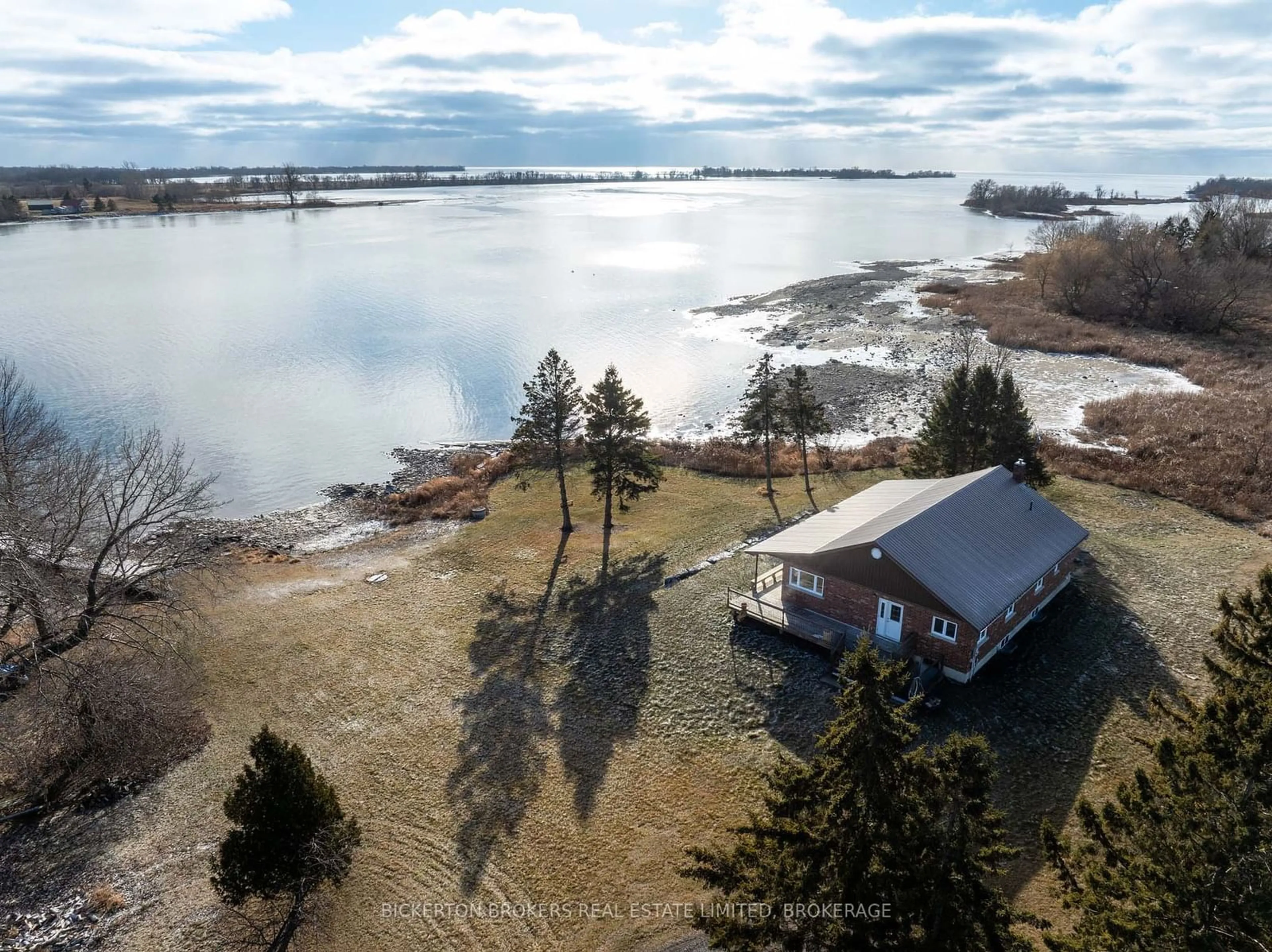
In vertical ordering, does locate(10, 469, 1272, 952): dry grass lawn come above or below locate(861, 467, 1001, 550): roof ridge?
below

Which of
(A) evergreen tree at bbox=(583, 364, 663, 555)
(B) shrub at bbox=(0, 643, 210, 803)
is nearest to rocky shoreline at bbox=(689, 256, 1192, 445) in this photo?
(A) evergreen tree at bbox=(583, 364, 663, 555)

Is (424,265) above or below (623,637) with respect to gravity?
above

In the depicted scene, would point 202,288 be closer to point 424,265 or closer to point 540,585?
point 424,265

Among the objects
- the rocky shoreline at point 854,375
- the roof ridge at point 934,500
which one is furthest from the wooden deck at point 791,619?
the rocky shoreline at point 854,375

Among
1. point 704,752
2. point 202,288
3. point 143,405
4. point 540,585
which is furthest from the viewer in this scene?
point 202,288

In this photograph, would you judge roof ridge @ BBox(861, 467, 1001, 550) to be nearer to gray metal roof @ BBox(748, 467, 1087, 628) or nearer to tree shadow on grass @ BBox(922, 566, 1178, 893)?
gray metal roof @ BBox(748, 467, 1087, 628)

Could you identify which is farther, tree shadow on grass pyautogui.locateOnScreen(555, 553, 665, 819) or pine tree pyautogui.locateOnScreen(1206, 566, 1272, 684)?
tree shadow on grass pyautogui.locateOnScreen(555, 553, 665, 819)

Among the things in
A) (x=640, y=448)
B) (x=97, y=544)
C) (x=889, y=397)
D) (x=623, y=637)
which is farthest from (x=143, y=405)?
(x=889, y=397)
